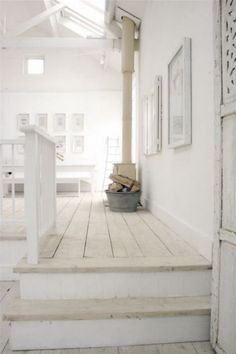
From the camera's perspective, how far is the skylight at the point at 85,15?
5.42 metres

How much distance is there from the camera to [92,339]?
5.29 ft

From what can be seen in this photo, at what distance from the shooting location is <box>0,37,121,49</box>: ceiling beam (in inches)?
220

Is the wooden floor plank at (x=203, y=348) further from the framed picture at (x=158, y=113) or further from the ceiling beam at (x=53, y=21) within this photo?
the ceiling beam at (x=53, y=21)

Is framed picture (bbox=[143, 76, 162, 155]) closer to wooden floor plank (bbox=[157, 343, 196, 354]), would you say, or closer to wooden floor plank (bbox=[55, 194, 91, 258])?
wooden floor plank (bbox=[55, 194, 91, 258])

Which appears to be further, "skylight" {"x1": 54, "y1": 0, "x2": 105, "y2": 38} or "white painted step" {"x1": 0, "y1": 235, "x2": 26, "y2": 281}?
"skylight" {"x1": 54, "y1": 0, "x2": 105, "y2": 38}

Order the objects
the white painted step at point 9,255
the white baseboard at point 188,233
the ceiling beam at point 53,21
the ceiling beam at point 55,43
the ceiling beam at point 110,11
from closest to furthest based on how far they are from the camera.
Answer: the white baseboard at point 188,233, the white painted step at point 9,255, the ceiling beam at point 110,11, the ceiling beam at point 55,43, the ceiling beam at point 53,21

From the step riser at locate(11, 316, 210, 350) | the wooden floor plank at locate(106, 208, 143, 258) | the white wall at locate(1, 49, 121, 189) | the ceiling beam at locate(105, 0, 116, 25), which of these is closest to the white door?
the step riser at locate(11, 316, 210, 350)

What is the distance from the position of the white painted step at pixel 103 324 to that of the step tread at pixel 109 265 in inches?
6.9

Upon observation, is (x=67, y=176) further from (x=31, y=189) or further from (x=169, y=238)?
(x=31, y=189)

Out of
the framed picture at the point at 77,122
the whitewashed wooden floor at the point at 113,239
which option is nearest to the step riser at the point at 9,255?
the whitewashed wooden floor at the point at 113,239

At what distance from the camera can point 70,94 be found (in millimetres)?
7535

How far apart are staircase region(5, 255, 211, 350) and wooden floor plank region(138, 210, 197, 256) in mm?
199

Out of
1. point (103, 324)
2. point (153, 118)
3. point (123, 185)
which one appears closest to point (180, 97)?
point (153, 118)

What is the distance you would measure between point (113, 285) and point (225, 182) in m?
0.83
